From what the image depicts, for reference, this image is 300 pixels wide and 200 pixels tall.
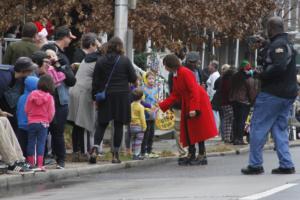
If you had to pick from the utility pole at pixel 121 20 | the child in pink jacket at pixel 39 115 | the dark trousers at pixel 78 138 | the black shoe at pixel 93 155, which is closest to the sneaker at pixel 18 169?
the child in pink jacket at pixel 39 115

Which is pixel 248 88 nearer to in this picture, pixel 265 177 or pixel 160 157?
pixel 160 157

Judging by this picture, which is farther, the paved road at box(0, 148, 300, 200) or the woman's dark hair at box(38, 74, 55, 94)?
the woman's dark hair at box(38, 74, 55, 94)

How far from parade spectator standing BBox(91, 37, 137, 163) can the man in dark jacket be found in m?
2.52

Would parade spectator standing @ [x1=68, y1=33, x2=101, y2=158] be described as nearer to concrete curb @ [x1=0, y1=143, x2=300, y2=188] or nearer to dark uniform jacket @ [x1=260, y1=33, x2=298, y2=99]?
concrete curb @ [x1=0, y1=143, x2=300, y2=188]

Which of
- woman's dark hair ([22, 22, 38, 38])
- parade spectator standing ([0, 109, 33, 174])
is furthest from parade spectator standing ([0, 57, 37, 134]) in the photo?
woman's dark hair ([22, 22, 38, 38])

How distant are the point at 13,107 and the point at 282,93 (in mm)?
3658

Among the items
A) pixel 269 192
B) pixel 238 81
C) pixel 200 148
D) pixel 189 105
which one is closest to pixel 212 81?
pixel 238 81

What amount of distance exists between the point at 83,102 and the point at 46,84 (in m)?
2.00

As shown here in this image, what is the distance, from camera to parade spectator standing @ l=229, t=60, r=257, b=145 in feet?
68.9

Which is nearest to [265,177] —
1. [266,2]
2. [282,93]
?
[282,93]

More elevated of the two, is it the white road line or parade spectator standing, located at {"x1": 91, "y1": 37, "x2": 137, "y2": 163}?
parade spectator standing, located at {"x1": 91, "y1": 37, "x2": 137, "y2": 163}

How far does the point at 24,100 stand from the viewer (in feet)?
44.1

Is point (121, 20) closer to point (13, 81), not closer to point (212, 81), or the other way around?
point (13, 81)

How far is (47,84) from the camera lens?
13258 mm
